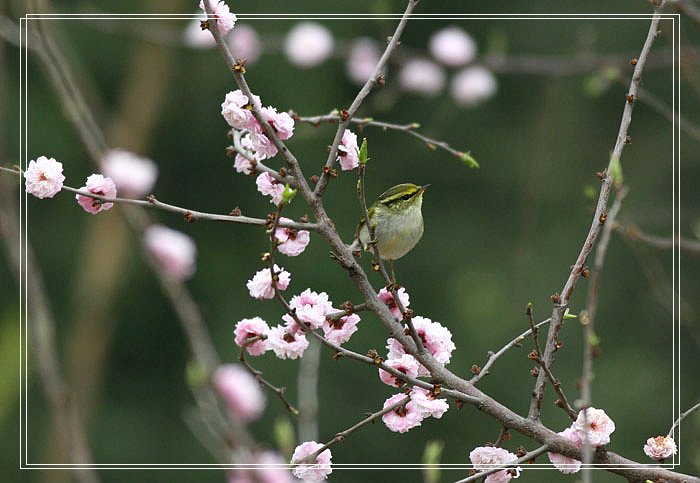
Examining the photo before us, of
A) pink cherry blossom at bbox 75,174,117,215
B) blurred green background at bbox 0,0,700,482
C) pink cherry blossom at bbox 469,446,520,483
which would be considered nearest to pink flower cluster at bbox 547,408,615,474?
pink cherry blossom at bbox 469,446,520,483

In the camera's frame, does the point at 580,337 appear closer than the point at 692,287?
No

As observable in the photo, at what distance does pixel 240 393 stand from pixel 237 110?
56cm

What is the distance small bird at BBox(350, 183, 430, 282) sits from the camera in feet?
7.22

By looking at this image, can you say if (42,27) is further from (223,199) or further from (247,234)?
(247,234)

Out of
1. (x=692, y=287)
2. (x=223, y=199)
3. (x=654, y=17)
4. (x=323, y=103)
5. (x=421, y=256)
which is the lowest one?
(x=654, y=17)

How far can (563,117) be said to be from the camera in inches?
295

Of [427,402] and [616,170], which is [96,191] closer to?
[427,402]

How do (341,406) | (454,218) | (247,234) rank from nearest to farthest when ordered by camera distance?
(341,406), (454,218), (247,234)

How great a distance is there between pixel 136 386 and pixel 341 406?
2504 millimetres

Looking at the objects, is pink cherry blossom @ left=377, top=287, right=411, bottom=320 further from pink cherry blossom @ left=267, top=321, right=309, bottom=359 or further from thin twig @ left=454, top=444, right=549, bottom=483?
thin twig @ left=454, top=444, right=549, bottom=483

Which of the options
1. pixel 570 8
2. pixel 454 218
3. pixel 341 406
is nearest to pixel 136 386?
pixel 341 406

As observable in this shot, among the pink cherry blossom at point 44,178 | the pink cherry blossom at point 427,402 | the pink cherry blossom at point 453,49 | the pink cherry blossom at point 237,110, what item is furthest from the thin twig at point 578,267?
the pink cherry blossom at point 453,49

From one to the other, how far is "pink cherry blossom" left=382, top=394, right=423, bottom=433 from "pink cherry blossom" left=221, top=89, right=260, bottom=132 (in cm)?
54

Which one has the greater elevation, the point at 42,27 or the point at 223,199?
the point at 223,199
